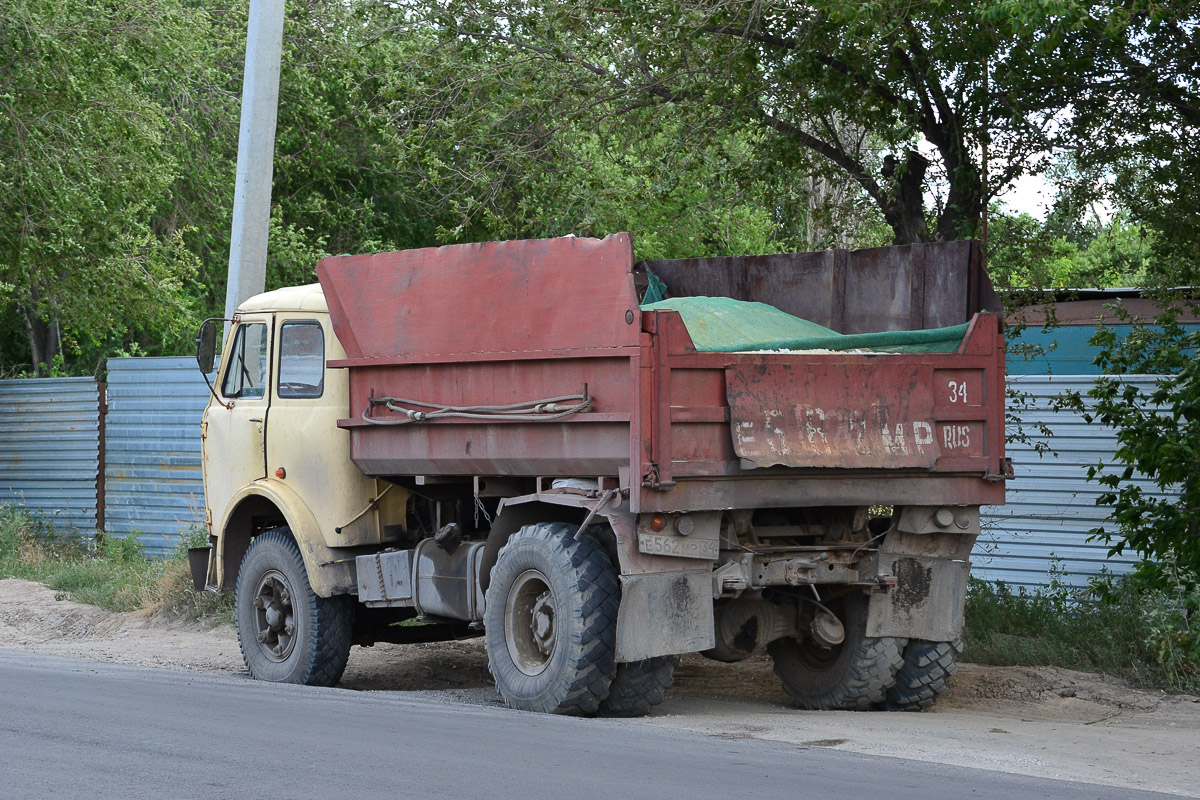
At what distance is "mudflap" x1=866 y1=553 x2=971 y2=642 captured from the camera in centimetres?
818

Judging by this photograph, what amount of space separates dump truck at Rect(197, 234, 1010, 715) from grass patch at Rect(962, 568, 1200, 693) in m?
1.60

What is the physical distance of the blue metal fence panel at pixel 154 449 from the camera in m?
16.2

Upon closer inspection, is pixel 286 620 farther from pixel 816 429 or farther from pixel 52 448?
pixel 52 448

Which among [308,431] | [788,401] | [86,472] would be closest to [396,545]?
[308,431]

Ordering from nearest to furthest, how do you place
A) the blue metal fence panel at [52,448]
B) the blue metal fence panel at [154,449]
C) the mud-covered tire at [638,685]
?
the mud-covered tire at [638,685], the blue metal fence panel at [154,449], the blue metal fence panel at [52,448]

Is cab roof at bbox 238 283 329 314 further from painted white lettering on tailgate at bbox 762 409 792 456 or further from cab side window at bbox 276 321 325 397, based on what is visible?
painted white lettering on tailgate at bbox 762 409 792 456

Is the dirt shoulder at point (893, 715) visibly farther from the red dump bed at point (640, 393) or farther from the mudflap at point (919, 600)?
the red dump bed at point (640, 393)

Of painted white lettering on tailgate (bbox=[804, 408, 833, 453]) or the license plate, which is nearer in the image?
the license plate

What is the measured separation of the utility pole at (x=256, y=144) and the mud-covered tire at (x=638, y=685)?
621 cm

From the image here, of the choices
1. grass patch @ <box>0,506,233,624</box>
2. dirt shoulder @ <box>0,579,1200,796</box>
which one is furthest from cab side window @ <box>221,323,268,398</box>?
grass patch @ <box>0,506,233,624</box>

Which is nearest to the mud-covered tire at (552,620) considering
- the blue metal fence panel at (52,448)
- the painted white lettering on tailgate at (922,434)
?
the painted white lettering on tailgate at (922,434)

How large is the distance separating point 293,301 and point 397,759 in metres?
4.27

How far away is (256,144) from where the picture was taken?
41.8 feet

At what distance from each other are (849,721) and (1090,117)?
18.4ft
